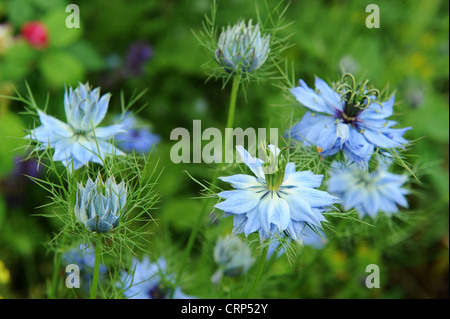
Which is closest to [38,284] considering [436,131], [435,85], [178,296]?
[178,296]

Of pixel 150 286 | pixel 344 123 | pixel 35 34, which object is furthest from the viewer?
pixel 35 34

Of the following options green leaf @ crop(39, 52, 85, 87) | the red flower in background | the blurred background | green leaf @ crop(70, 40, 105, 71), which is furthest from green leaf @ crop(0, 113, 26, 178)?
green leaf @ crop(70, 40, 105, 71)

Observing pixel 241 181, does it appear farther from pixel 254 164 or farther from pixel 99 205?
pixel 99 205

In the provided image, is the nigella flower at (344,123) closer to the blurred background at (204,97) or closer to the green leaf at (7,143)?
the blurred background at (204,97)

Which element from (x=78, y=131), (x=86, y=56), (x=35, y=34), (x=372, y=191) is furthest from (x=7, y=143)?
(x=372, y=191)

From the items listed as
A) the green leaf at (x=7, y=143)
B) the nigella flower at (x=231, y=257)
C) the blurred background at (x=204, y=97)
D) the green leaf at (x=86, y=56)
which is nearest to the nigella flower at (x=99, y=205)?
the nigella flower at (x=231, y=257)

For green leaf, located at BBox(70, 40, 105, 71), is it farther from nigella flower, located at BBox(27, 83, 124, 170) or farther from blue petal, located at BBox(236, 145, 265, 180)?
blue petal, located at BBox(236, 145, 265, 180)
